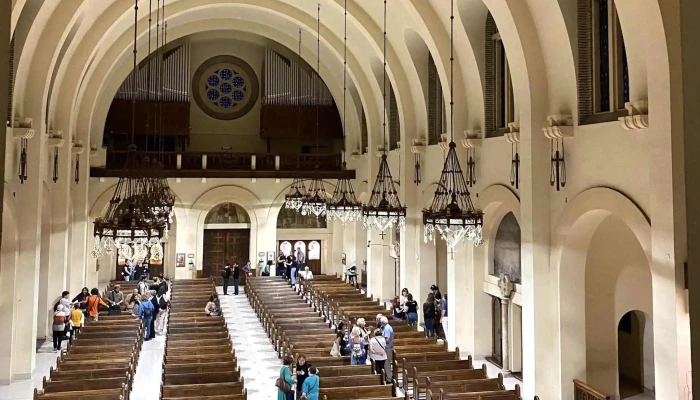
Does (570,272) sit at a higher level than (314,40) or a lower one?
lower

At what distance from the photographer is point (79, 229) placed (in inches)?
744

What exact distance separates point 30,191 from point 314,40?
13189 millimetres

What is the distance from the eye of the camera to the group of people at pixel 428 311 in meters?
15.4

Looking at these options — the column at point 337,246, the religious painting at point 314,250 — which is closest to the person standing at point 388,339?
the column at point 337,246

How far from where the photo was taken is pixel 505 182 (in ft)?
41.9

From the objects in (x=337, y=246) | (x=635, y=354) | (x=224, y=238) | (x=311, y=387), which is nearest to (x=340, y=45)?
(x=337, y=246)

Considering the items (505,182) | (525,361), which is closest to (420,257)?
(505,182)

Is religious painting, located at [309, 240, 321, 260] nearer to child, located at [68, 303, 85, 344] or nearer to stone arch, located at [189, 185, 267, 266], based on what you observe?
stone arch, located at [189, 185, 267, 266]

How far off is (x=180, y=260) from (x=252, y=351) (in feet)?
33.5

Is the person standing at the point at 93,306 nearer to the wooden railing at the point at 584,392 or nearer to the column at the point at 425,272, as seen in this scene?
Result: the column at the point at 425,272

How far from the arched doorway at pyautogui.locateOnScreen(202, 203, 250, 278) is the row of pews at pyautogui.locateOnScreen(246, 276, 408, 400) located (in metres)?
3.31

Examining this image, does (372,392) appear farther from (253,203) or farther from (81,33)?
(253,203)

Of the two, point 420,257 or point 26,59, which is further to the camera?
point 420,257

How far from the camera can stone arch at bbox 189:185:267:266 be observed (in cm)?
2441
